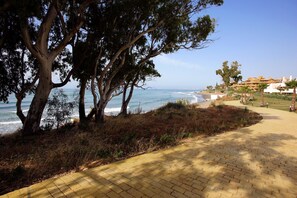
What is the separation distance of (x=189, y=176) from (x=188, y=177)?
0.06 metres

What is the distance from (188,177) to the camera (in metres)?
3.93

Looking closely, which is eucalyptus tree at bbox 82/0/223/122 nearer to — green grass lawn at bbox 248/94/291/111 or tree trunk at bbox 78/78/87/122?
tree trunk at bbox 78/78/87/122

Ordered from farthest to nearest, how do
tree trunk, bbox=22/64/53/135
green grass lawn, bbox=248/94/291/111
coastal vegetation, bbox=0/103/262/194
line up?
green grass lawn, bbox=248/94/291/111 < tree trunk, bbox=22/64/53/135 < coastal vegetation, bbox=0/103/262/194

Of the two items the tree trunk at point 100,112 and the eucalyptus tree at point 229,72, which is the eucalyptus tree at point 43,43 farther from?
the eucalyptus tree at point 229,72

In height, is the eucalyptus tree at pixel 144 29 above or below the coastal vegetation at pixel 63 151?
above

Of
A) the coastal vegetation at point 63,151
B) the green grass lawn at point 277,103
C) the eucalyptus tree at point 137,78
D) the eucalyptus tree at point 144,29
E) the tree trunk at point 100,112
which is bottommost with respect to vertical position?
the green grass lawn at point 277,103

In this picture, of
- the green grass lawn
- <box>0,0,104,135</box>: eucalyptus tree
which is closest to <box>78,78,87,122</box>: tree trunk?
<box>0,0,104,135</box>: eucalyptus tree

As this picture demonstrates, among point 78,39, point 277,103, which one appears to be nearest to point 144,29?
point 78,39

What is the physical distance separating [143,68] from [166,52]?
204cm

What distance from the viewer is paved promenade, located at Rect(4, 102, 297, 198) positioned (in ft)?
10.9

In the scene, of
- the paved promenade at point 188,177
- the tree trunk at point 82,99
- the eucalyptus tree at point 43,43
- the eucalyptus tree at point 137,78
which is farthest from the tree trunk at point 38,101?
the eucalyptus tree at point 137,78

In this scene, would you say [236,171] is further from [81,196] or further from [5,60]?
[5,60]

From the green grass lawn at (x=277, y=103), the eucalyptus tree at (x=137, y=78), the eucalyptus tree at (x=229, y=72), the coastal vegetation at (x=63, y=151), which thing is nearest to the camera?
the coastal vegetation at (x=63, y=151)

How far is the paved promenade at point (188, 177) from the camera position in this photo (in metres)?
3.32
